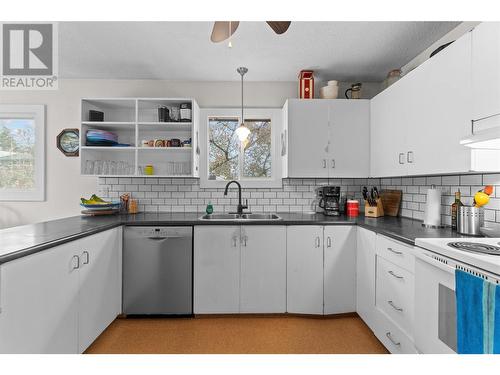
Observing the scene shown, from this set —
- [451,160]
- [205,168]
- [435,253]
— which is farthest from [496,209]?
[205,168]

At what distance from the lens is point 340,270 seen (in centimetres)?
247

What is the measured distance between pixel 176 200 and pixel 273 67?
1792 mm

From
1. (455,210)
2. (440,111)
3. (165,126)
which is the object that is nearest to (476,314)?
(455,210)

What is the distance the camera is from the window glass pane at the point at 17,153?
316 centimetres

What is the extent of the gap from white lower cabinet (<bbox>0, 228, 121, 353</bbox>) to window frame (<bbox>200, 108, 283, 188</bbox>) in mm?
1215

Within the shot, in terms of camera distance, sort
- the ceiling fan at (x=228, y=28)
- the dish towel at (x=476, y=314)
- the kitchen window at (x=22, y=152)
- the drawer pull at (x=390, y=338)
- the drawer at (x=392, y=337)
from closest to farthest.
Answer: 1. the dish towel at (x=476, y=314)
2. the ceiling fan at (x=228, y=28)
3. the drawer at (x=392, y=337)
4. the drawer pull at (x=390, y=338)
5. the kitchen window at (x=22, y=152)

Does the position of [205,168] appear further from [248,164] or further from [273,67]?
[273,67]

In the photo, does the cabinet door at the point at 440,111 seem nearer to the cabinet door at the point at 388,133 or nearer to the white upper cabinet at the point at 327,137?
the cabinet door at the point at 388,133

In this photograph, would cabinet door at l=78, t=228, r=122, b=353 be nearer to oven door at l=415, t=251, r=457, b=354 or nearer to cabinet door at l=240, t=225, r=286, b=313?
cabinet door at l=240, t=225, r=286, b=313

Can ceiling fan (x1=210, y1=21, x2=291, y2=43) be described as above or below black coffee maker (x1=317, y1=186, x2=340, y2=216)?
above

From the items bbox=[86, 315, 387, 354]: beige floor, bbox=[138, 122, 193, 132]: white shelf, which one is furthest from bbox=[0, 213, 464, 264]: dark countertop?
bbox=[138, 122, 193, 132]: white shelf

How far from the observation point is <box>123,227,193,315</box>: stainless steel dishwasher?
243 centimetres

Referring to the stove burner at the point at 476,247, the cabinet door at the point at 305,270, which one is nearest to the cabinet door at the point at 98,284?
the cabinet door at the point at 305,270

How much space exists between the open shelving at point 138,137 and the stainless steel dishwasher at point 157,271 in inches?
28.1
